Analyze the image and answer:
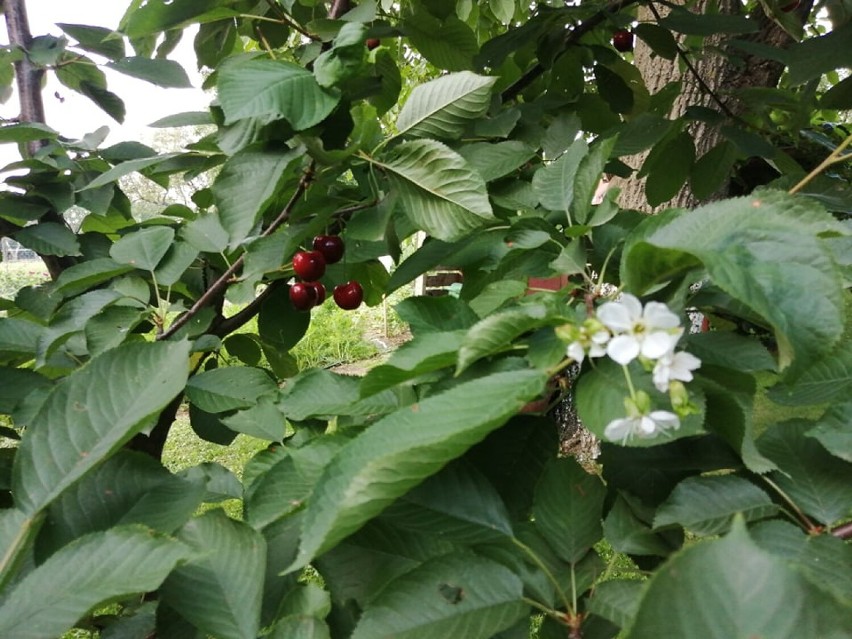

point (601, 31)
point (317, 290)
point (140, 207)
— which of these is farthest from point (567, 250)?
point (140, 207)

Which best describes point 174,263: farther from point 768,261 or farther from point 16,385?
point 768,261

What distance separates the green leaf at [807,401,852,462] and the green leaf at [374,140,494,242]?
0.36 metres

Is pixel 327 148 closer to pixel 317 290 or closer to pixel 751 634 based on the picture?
pixel 317 290

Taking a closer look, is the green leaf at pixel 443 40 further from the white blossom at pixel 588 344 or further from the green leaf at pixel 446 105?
the white blossom at pixel 588 344

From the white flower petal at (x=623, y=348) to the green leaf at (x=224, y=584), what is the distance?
295mm

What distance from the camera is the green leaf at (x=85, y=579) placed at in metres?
0.33

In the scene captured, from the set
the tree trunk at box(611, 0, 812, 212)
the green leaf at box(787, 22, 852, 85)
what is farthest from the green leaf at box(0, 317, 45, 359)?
the tree trunk at box(611, 0, 812, 212)

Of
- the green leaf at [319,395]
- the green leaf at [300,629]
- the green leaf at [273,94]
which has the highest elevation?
the green leaf at [273,94]

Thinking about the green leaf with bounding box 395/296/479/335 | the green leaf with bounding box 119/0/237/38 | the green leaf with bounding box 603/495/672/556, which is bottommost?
the green leaf with bounding box 603/495/672/556

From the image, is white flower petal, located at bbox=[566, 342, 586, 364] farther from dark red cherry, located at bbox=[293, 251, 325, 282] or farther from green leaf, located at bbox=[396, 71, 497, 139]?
dark red cherry, located at bbox=[293, 251, 325, 282]

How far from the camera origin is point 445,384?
0.45 meters

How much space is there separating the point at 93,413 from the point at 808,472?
547mm

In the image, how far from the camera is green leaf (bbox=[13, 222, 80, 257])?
0.99 meters

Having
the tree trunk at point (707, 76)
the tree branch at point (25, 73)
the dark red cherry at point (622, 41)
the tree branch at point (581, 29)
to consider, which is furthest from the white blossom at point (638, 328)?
the tree trunk at point (707, 76)
